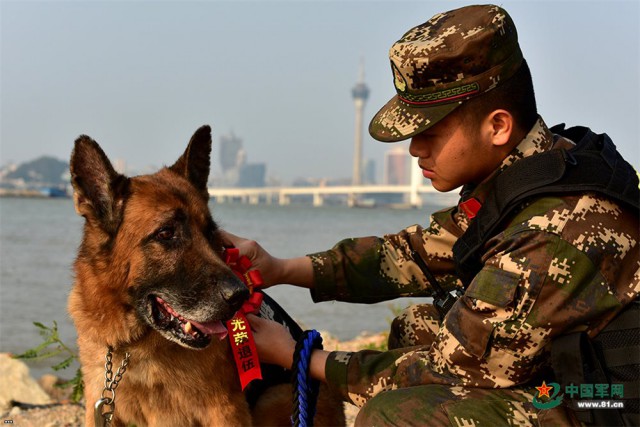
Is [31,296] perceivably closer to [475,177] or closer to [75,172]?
[75,172]

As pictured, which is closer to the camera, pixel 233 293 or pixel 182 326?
pixel 233 293

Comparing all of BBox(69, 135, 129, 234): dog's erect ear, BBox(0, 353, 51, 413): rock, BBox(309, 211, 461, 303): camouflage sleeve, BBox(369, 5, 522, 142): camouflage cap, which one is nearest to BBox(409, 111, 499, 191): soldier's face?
BBox(369, 5, 522, 142): camouflage cap

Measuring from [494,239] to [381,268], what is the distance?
127 cm

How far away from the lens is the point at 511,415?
2809 mm

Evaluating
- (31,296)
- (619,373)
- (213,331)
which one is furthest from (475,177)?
(31,296)

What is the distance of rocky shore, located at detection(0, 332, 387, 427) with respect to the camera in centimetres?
488

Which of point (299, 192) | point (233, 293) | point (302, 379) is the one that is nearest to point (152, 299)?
point (233, 293)

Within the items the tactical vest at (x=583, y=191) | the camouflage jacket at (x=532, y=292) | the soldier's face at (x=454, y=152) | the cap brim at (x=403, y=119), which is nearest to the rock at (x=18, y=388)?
the camouflage jacket at (x=532, y=292)

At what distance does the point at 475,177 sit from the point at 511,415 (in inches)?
45.3

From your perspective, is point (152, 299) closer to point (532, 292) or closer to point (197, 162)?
point (197, 162)

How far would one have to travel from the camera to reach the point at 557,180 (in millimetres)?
2801

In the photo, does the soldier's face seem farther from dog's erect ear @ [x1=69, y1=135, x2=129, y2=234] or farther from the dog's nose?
dog's erect ear @ [x1=69, y1=135, x2=129, y2=234]

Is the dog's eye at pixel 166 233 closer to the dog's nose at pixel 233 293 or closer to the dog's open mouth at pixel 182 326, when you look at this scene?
the dog's open mouth at pixel 182 326

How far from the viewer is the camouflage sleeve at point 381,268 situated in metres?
4.04
